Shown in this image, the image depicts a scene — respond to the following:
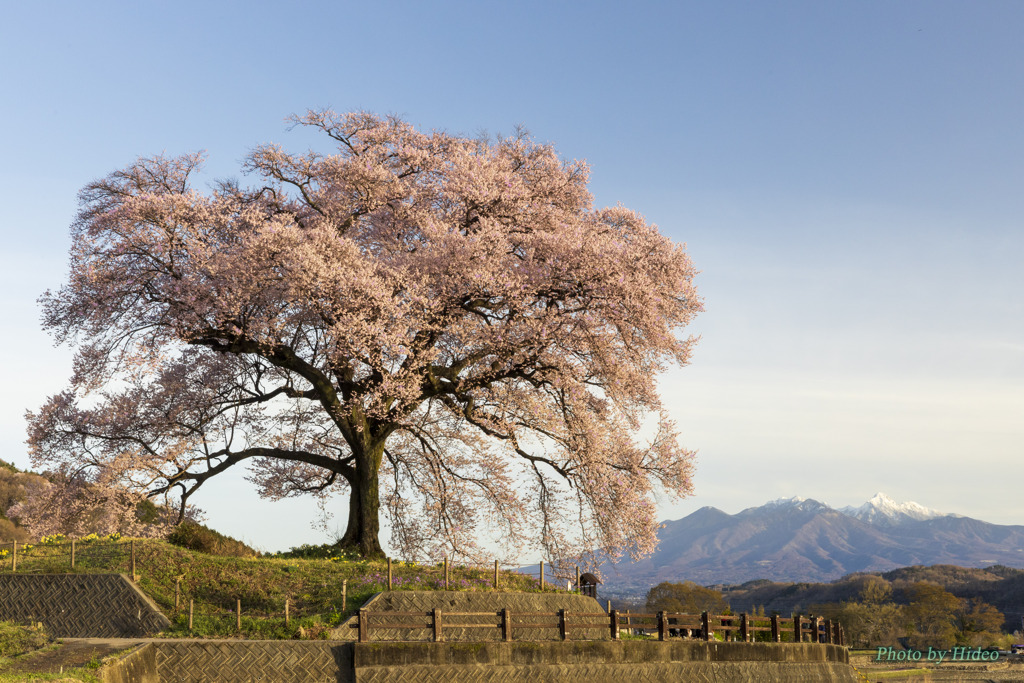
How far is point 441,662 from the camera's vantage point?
75.8ft

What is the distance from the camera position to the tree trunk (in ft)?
102

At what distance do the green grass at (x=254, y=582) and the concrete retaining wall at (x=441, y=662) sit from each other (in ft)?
4.10

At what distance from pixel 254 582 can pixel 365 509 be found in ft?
18.8

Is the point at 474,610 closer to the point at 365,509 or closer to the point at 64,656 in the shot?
the point at 365,509

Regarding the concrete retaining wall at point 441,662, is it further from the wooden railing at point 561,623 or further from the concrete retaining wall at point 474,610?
the concrete retaining wall at point 474,610

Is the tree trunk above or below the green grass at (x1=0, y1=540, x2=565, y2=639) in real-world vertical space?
above

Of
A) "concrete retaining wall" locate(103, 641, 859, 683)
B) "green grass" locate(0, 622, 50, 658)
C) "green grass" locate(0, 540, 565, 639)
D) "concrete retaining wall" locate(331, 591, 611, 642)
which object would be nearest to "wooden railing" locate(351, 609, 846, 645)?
"concrete retaining wall" locate(331, 591, 611, 642)

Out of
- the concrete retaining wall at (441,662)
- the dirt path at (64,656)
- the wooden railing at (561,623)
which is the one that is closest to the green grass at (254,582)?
the concrete retaining wall at (441,662)

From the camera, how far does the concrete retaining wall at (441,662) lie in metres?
21.4

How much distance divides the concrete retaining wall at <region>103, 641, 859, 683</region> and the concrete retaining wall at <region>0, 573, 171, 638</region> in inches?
122

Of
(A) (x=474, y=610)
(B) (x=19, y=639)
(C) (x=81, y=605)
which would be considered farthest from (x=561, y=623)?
(B) (x=19, y=639)

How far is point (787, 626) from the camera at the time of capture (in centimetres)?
3253

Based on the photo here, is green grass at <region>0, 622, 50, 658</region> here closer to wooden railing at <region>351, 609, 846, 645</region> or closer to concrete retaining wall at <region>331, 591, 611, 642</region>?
concrete retaining wall at <region>331, 591, 611, 642</region>

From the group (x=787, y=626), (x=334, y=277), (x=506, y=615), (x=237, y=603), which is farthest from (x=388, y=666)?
(x=787, y=626)
